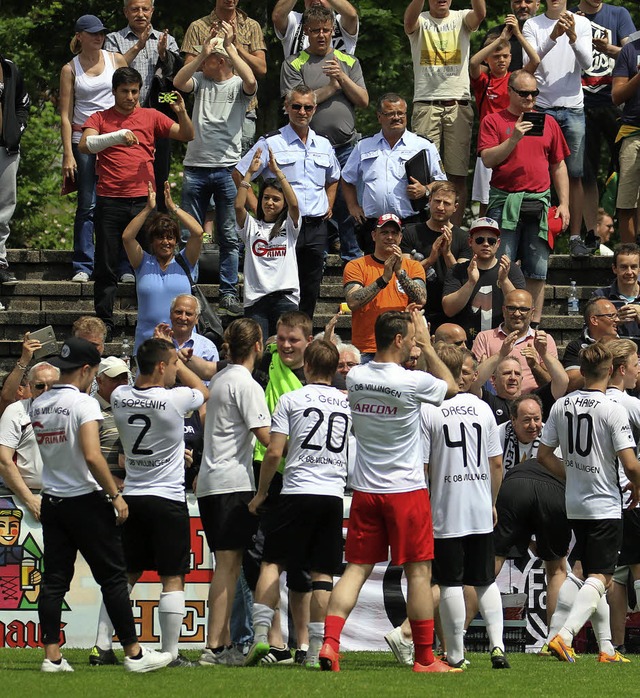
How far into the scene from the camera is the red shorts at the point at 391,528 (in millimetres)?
9289

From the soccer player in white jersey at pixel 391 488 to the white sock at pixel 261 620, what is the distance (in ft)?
1.66

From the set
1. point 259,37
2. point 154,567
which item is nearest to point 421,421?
point 154,567

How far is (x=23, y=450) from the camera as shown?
38.1 ft

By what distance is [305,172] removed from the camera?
14.1m

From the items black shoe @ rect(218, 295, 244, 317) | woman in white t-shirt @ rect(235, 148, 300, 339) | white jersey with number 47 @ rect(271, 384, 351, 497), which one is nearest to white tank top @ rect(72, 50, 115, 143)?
black shoe @ rect(218, 295, 244, 317)

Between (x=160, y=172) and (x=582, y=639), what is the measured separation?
6.57m

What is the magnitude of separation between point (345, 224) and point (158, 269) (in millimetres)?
3115

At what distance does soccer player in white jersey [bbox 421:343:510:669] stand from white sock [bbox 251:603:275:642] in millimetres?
1088

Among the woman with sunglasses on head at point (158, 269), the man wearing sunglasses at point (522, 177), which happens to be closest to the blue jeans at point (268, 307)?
the woman with sunglasses on head at point (158, 269)

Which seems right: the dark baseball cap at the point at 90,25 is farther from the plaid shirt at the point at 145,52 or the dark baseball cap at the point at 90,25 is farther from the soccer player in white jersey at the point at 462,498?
the soccer player in white jersey at the point at 462,498

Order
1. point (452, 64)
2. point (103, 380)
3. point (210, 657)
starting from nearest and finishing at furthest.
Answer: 1. point (210, 657)
2. point (103, 380)
3. point (452, 64)

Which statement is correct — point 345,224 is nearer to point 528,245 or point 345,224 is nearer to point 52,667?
point 528,245

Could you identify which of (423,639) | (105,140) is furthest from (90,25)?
(423,639)

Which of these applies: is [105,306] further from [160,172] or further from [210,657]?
[210,657]
